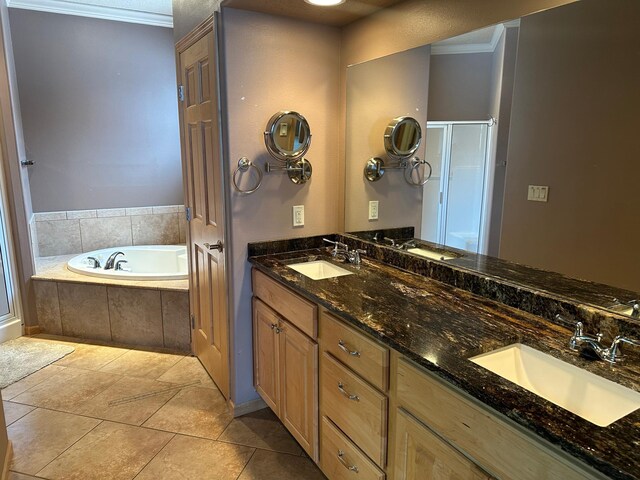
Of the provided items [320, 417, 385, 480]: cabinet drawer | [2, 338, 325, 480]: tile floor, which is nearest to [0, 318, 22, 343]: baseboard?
[2, 338, 325, 480]: tile floor

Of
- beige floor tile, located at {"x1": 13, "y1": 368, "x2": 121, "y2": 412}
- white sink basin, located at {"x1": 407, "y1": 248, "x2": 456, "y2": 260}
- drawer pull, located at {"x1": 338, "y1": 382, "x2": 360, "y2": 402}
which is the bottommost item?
beige floor tile, located at {"x1": 13, "y1": 368, "x2": 121, "y2": 412}

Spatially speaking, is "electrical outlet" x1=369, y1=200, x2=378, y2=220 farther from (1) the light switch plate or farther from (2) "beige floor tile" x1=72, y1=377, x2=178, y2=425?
(2) "beige floor tile" x1=72, y1=377, x2=178, y2=425

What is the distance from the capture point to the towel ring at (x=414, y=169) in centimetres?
207

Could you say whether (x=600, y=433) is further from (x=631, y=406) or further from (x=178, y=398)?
(x=178, y=398)

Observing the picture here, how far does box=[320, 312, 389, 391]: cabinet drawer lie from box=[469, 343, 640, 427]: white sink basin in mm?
299

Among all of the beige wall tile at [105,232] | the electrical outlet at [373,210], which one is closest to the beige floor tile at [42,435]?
the electrical outlet at [373,210]

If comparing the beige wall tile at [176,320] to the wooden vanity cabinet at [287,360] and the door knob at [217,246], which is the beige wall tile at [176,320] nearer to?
the door knob at [217,246]

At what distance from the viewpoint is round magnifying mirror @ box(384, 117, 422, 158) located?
2094mm

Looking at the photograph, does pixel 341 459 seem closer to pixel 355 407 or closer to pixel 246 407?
pixel 355 407

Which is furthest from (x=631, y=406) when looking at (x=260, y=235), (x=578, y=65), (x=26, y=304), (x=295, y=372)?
(x=26, y=304)

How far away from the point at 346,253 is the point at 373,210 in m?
0.28

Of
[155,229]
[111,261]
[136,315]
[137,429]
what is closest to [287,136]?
[137,429]

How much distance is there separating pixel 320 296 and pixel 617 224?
0.99 metres

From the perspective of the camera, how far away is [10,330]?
3.36 meters
